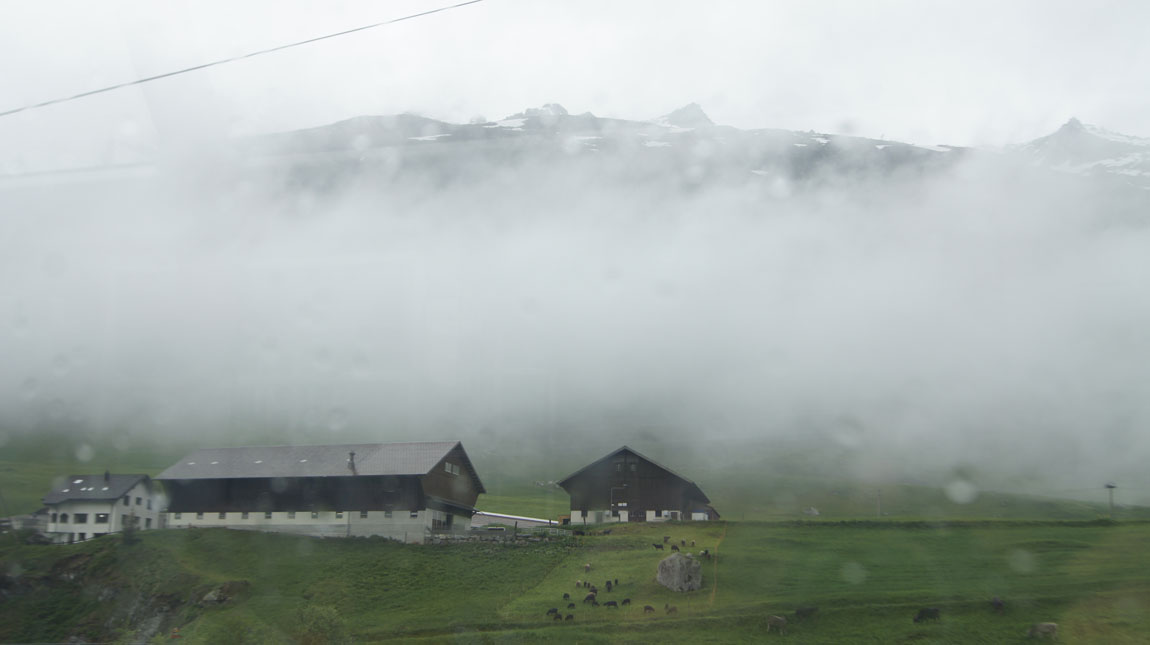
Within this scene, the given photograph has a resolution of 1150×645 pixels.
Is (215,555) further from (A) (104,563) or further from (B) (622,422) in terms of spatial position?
(B) (622,422)

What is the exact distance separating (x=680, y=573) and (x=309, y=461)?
30721 millimetres

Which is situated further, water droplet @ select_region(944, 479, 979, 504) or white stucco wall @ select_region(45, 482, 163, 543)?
water droplet @ select_region(944, 479, 979, 504)

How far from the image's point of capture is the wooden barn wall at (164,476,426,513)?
165 ft

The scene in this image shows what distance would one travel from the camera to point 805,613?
96.4 ft

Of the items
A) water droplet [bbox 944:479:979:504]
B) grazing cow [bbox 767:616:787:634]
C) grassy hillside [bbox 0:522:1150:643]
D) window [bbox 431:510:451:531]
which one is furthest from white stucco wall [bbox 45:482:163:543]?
water droplet [bbox 944:479:979:504]

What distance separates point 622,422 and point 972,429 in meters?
55.4

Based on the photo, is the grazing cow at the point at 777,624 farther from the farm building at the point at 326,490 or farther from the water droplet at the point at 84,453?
the water droplet at the point at 84,453

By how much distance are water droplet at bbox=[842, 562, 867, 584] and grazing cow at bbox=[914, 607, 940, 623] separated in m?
5.05

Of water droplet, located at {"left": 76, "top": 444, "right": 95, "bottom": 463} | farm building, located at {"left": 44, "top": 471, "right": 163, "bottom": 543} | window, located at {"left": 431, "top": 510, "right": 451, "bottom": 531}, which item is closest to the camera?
window, located at {"left": 431, "top": 510, "right": 451, "bottom": 531}

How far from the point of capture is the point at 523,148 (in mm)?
142875

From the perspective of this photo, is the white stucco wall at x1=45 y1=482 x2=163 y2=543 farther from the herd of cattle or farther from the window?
the herd of cattle

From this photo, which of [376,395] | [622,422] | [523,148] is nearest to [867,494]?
[622,422]

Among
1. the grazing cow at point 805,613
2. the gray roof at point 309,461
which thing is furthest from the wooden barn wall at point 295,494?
the grazing cow at point 805,613

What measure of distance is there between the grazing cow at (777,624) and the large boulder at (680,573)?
4.84m
